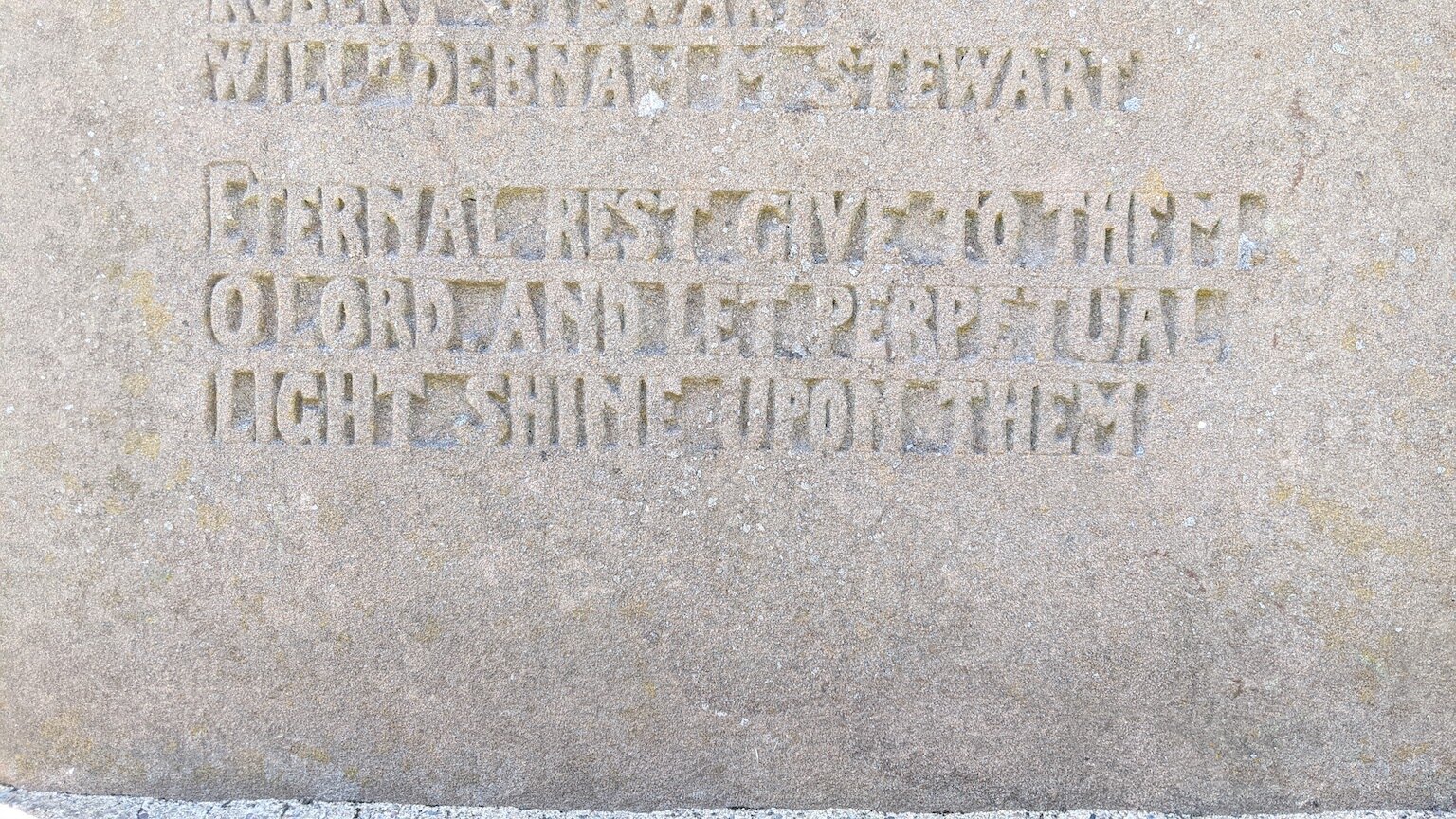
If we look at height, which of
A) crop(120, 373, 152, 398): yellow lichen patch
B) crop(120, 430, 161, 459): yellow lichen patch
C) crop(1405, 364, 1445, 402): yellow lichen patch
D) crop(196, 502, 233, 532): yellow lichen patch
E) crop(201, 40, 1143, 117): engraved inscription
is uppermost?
crop(201, 40, 1143, 117): engraved inscription

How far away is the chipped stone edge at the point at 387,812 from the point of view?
2.25m

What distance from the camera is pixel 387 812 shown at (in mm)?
2270

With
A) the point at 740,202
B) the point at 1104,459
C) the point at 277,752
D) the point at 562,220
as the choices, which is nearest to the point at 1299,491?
the point at 1104,459

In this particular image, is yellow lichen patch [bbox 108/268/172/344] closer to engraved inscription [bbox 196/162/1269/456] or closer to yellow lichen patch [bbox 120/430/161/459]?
engraved inscription [bbox 196/162/1269/456]

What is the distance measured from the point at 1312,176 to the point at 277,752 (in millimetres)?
2440

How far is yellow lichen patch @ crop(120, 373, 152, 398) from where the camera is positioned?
2.29 m

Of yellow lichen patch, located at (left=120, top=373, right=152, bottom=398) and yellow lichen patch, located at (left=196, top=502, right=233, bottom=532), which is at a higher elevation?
yellow lichen patch, located at (left=120, top=373, right=152, bottom=398)

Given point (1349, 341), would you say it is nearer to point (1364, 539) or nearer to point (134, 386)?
point (1364, 539)

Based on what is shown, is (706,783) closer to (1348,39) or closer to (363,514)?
(363,514)

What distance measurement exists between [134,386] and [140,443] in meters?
0.12

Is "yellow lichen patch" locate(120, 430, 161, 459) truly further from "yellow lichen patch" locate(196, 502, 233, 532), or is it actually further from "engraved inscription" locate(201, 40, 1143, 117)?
"engraved inscription" locate(201, 40, 1143, 117)

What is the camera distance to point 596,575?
2.30 m

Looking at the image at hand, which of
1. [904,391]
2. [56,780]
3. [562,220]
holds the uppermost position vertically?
[562,220]

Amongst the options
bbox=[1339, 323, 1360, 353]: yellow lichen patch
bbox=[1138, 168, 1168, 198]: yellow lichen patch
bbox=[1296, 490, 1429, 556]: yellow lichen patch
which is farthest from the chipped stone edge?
bbox=[1138, 168, 1168, 198]: yellow lichen patch
